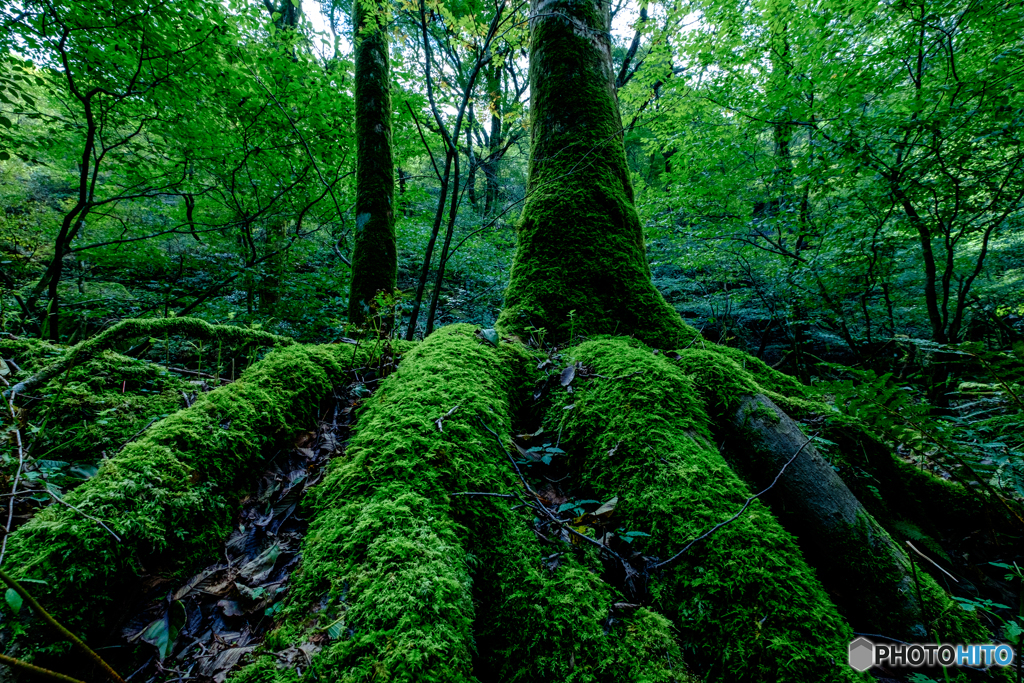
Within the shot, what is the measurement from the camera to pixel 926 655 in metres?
1.53

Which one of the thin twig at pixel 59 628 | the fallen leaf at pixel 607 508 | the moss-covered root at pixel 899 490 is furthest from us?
the moss-covered root at pixel 899 490

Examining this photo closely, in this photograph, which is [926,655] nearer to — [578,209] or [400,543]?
[400,543]

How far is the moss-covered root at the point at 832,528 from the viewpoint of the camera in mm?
1650

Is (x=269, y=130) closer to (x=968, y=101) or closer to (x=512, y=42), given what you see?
(x=512, y=42)

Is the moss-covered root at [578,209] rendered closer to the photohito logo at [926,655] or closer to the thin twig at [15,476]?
the photohito logo at [926,655]

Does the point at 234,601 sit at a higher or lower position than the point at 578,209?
lower

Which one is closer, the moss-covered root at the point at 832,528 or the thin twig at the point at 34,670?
the thin twig at the point at 34,670

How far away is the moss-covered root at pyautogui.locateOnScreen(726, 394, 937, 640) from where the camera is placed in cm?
165

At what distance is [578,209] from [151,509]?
3.62m

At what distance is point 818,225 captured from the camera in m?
5.96

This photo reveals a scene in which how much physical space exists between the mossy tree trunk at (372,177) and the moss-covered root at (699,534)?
3.80 metres

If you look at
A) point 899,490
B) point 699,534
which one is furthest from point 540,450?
point 899,490

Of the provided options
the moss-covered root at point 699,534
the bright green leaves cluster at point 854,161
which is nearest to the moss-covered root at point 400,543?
the moss-covered root at point 699,534

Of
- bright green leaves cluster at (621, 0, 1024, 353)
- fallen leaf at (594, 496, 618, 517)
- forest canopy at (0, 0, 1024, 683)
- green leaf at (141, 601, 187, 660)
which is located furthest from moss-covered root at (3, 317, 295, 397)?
bright green leaves cluster at (621, 0, 1024, 353)
